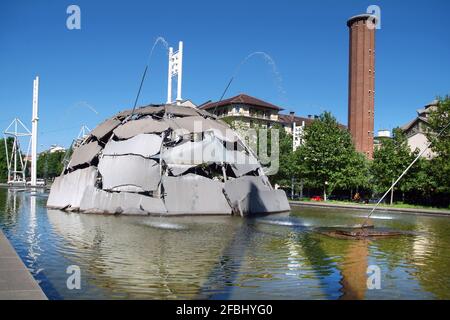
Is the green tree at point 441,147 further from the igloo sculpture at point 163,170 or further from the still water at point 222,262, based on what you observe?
the still water at point 222,262

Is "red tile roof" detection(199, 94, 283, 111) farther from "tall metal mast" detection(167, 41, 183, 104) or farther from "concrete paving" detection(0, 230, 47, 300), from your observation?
"concrete paving" detection(0, 230, 47, 300)

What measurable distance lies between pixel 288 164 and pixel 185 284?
152ft

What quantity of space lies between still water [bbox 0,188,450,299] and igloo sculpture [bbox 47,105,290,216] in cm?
613

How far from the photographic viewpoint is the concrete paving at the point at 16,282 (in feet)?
21.1

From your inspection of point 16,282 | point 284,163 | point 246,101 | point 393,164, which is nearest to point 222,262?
point 16,282

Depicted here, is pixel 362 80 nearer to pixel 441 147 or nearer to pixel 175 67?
pixel 441 147

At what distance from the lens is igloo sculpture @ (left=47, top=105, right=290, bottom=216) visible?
25.2 metres

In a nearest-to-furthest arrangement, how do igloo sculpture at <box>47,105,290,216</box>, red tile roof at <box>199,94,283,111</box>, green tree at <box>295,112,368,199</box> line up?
igloo sculpture at <box>47,105,290,216</box> < green tree at <box>295,112,368,199</box> < red tile roof at <box>199,94,283,111</box>

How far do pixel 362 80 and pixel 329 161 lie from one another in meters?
43.2

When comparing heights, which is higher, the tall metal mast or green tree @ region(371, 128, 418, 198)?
the tall metal mast

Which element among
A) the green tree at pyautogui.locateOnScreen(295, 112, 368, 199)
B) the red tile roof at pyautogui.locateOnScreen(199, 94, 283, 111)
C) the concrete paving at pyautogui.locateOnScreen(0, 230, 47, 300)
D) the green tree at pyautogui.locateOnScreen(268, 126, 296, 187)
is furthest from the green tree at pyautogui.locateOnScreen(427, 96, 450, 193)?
the red tile roof at pyautogui.locateOnScreen(199, 94, 283, 111)

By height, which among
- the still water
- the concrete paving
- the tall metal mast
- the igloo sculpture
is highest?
the tall metal mast

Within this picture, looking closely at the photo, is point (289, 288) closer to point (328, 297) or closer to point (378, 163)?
point (328, 297)

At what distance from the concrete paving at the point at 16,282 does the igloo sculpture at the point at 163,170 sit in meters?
15.9
